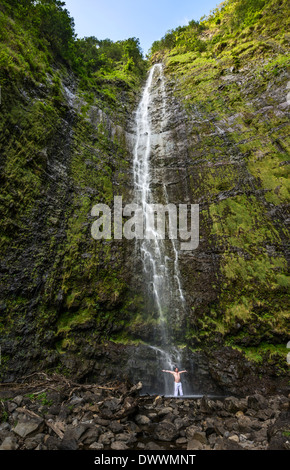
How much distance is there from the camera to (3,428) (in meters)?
4.54

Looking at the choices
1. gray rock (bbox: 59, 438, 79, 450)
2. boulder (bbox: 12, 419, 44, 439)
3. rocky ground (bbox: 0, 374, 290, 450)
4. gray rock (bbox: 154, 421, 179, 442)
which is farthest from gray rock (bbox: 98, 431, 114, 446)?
boulder (bbox: 12, 419, 44, 439)

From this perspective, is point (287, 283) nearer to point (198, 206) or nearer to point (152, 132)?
point (198, 206)

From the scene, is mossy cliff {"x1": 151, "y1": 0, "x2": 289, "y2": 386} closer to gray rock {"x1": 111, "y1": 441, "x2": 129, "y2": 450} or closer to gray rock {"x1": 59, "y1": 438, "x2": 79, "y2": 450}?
gray rock {"x1": 111, "y1": 441, "x2": 129, "y2": 450}

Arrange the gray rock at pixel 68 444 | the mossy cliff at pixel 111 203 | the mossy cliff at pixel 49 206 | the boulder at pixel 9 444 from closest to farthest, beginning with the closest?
the boulder at pixel 9 444, the gray rock at pixel 68 444, the mossy cliff at pixel 49 206, the mossy cliff at pixel 111 203

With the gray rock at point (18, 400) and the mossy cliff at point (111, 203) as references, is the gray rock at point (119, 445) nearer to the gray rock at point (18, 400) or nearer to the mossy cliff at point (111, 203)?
the gray rock at point (18, 400)

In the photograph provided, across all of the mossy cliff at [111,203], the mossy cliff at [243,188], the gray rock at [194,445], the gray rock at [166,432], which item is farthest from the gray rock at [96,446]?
the mossy cliff at [243,188]

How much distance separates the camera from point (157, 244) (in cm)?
1173

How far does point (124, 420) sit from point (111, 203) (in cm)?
909

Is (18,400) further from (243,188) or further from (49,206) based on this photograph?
(243,188)

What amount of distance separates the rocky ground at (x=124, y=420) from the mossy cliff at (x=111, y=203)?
1137mm

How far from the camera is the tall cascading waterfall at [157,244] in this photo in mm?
9133

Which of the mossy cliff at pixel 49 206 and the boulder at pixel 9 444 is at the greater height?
the mossy cliff at pixel 49 206

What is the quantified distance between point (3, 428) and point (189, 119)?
653 inches

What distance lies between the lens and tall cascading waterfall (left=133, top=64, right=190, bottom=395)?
913cm
